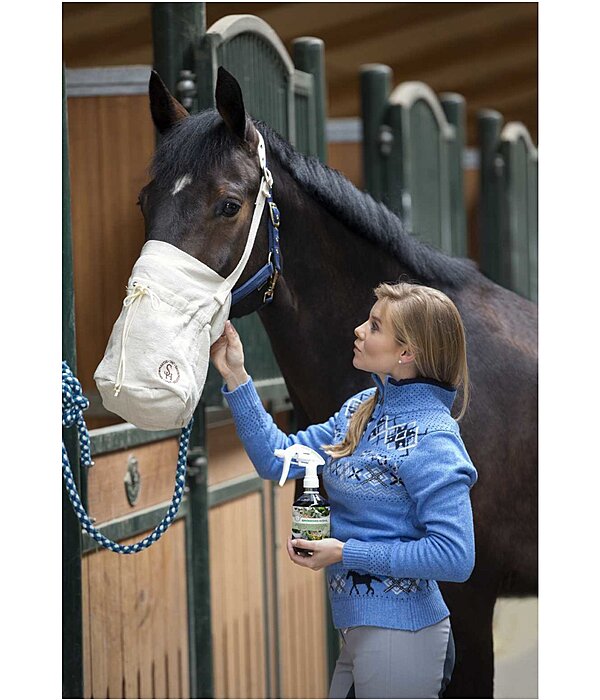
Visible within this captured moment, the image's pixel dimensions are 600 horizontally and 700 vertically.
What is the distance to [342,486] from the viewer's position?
1419 millimetres

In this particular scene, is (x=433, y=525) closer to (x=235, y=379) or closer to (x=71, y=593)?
(x=235, y=379)

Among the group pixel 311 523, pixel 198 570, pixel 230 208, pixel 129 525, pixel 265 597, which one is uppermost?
pixel 230 208

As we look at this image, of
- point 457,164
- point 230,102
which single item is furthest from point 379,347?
point 457,164

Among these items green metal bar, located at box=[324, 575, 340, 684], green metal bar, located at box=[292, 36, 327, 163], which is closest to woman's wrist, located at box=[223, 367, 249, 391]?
green metal bar, located at box=[292, 36, 327, 163]

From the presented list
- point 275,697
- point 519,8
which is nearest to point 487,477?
point 275,697

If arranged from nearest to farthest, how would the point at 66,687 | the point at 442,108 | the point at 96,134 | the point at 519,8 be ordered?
the point at 66,687, the point at 96,134, the point at 519,8, the point at 442,108

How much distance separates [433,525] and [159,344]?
0.43 metres

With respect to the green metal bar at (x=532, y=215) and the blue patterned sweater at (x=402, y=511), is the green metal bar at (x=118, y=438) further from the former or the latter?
the green metal bar at (x=532, y=215)

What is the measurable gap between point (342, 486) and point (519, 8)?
63.1 inches

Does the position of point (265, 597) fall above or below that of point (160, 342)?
below

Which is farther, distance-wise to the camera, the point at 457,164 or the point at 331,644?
Result: the point at 457,164

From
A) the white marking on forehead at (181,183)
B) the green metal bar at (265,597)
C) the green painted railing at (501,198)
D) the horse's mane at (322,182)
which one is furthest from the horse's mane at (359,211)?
the green painted railing at (501,198)

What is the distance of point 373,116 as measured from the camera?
11.5 feet
